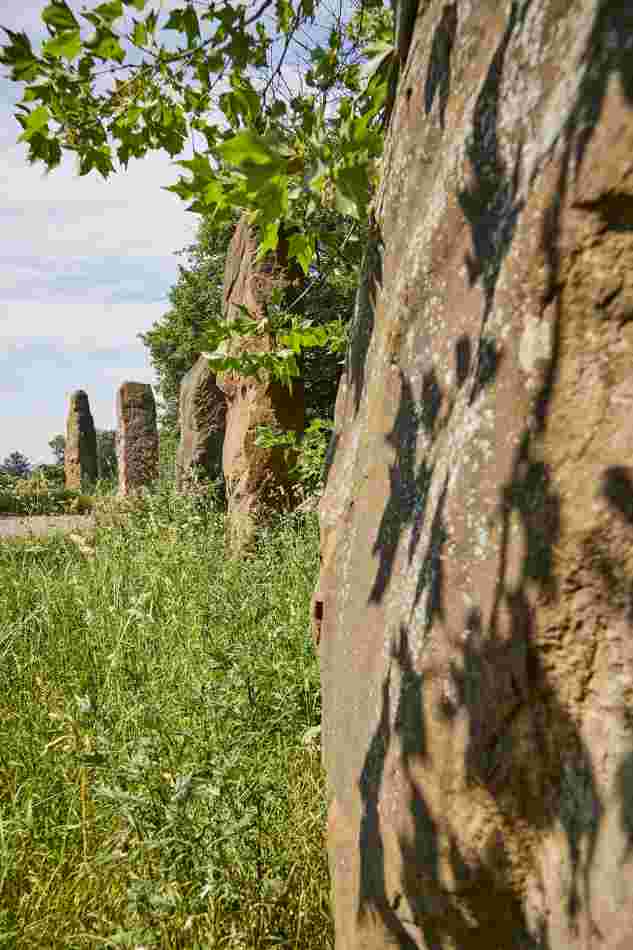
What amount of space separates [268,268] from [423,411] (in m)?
6.36

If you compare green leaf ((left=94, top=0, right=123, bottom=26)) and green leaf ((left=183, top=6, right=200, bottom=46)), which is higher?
green leaf ((left=183, top=6, right=200, bottom=46))

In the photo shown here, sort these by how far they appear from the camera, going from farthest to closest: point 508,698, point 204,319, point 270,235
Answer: point 204,319
point 270,235
point 508,698

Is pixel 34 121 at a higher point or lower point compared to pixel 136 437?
higher

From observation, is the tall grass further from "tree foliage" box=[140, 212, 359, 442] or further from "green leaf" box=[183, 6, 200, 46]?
"tree foliage" box=[140, 212, 359, 442]

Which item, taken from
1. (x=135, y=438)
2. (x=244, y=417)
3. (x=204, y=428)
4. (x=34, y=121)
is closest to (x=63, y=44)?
(x=34, y=121)

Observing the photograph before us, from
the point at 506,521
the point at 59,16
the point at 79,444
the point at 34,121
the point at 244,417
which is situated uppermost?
the point at 59,16

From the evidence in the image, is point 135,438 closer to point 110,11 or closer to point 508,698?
point 110,11

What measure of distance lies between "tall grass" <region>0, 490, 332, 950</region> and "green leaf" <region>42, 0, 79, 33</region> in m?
2.12

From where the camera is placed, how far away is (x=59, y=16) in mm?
2299

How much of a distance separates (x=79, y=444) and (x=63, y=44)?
17.2 metres

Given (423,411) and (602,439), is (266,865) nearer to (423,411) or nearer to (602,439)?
(423,411)

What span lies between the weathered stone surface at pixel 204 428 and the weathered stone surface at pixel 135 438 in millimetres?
3545

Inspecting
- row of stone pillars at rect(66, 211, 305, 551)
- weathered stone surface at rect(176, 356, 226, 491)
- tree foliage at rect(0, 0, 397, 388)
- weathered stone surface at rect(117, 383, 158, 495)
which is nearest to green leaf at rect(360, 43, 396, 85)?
tree foliage at rect(0, 0, 397, 388)

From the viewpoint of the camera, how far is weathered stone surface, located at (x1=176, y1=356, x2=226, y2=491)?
395 inches
